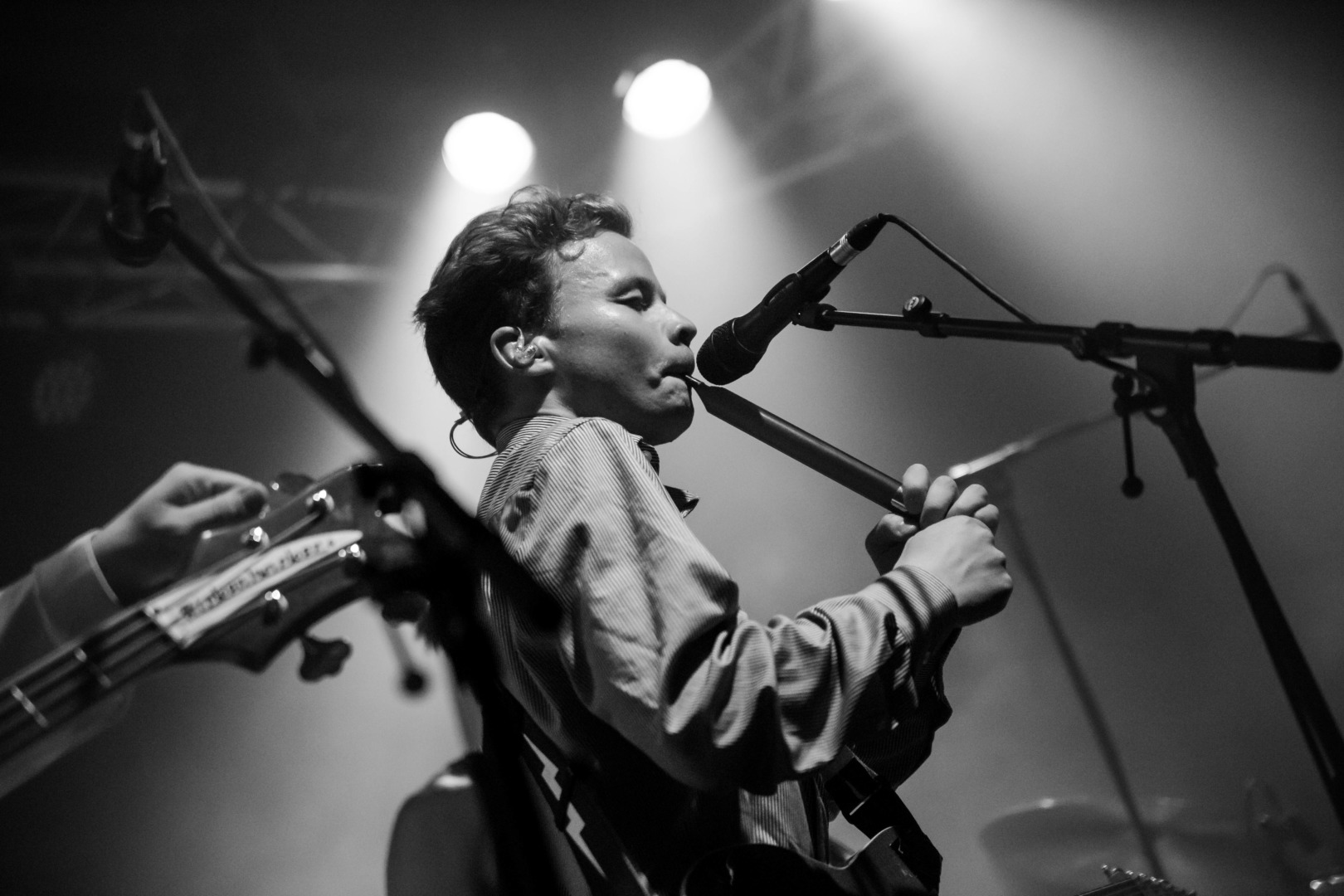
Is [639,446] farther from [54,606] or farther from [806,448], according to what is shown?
[54,606]

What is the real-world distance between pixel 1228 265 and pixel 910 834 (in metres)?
3.47

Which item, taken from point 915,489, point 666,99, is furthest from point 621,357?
point 666,99

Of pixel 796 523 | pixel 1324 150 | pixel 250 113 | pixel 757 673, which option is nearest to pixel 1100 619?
pixel 796 523

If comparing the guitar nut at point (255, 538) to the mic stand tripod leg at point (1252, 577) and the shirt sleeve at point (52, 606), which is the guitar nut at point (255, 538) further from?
the mic stand tripod leg at point (1252, 577)

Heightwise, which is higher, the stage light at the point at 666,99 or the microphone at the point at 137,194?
the stage light at the point at 666,99

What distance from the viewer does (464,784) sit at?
1.56 meters

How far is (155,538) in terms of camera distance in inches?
66.8

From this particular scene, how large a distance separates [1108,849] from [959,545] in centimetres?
216

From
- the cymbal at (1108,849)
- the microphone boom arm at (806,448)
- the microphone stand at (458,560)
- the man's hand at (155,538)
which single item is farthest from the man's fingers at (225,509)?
the cymbal at (1108,849)

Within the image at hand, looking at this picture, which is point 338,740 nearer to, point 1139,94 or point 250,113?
point 250,113

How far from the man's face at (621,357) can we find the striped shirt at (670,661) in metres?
0.23

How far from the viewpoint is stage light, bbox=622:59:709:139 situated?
4094 millimetres

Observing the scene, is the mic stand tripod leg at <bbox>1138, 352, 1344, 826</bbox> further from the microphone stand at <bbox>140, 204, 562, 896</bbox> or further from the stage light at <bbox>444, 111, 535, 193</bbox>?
the stage light at <bbox>444, 111, 535, 193</bbox>

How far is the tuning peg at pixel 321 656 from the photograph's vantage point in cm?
143
